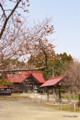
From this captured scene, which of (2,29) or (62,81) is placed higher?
(2,29)

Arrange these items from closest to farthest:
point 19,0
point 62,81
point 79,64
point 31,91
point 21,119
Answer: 1. point 19,0
2. point 21,119
3. point 62,81
4. point 79,64
5. point 31,91

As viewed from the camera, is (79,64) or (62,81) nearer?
(62,81)

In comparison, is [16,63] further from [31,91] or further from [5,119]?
[31,91]

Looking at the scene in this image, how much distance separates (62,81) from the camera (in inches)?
937

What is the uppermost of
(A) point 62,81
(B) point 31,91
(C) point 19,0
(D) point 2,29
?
(C) point 19,0

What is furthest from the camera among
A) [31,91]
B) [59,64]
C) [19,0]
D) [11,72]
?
[59,64]

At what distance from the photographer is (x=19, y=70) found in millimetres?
6992

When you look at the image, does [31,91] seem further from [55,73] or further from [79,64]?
[79,64]

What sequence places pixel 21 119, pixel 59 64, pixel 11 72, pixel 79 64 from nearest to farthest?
pixel 11 72, pixel 21 119, pixel 79 64, pixel 59 64

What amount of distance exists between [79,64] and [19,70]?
985 inches

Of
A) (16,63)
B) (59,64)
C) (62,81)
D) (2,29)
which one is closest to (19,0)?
(2,29)

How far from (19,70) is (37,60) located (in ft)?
3.17

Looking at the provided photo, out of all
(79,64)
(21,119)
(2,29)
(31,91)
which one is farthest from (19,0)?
(31,91)

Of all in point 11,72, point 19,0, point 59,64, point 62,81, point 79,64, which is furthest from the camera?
point 59,64
